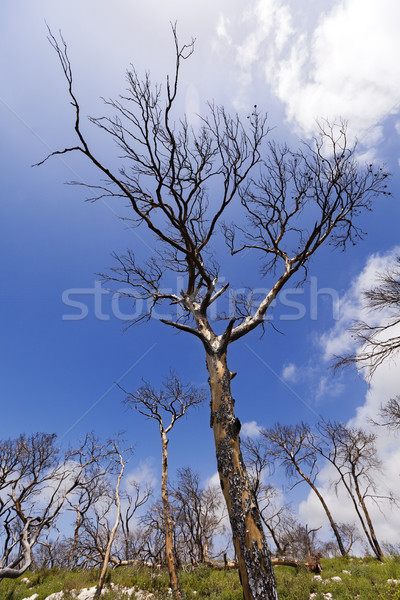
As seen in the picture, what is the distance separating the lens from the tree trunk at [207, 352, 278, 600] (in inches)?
124

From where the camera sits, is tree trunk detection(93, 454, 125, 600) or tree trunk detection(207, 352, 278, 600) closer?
tree trunk detection(207, 352, 278, 600)

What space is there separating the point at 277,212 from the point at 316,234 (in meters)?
1.48

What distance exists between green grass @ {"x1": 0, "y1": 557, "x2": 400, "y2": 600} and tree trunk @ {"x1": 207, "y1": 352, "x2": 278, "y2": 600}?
19.1 feet

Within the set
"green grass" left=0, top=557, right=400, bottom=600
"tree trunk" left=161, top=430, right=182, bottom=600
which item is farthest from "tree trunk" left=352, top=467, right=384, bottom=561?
"tree trunk" left=161, top=430, right=182, bottom=600

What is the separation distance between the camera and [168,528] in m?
11.3

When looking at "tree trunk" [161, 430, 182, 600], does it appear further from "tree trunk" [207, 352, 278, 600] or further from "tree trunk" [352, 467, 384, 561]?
"tree trunk" [352, 467, 384, 561]

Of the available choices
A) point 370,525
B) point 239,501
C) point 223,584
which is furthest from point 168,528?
point 370,525

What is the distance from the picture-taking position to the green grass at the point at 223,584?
8.10 metres

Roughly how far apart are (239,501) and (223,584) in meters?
9.35

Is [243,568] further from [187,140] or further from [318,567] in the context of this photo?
[318,567]

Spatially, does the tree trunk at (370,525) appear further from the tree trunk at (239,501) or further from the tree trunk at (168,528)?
the tree trunk at (239,501)

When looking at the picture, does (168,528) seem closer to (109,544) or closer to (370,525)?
(109,544)

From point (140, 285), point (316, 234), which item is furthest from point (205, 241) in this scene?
point (316, 234)

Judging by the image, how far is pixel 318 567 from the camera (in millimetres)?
10992
